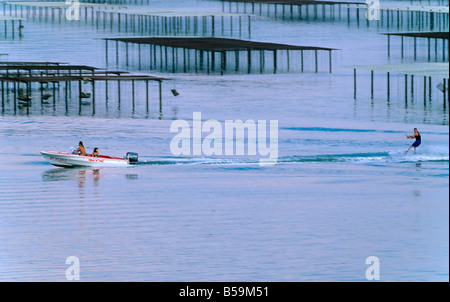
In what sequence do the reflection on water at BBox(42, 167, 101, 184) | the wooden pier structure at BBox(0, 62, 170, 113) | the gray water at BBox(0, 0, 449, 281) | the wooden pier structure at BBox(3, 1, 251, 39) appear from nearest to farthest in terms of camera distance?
the gray water at BBox(0, 0, 449, 281), the reflection on water at BBox(42, 167, 101, 184), the wooden pier structure at BBox(0, 62, 170, 113), the wooden pier structure at BBox(3, 1, 251, 39)

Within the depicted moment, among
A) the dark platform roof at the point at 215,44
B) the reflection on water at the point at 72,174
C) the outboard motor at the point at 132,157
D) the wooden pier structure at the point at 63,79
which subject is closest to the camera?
the reflection on water at the point at 72,174

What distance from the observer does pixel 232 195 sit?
50.6m

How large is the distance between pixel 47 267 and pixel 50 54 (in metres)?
96.0

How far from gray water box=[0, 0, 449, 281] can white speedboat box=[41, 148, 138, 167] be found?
0.44 meters

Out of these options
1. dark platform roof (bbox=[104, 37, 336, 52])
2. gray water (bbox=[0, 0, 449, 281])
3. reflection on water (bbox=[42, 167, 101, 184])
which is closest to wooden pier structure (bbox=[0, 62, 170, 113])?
gray water (bbox=[0, 0, 449, 281])

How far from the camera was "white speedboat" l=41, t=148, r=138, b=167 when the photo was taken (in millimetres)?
57469

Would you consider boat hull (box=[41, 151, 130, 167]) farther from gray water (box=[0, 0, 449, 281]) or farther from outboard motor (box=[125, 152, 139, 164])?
gray water (box=[0, 0, 449, 281])

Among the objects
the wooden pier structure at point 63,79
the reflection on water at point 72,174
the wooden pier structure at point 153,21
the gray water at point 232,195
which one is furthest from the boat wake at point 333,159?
the wooden pier structure at point 153,21

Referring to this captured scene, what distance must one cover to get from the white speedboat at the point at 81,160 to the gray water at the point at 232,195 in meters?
0.44

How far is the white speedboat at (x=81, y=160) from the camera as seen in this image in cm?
5747

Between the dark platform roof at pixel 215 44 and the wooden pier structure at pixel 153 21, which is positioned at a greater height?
the wooden pier structure at pixel 153 21

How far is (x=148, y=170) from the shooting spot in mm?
57938

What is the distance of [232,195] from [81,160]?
35.9 feet

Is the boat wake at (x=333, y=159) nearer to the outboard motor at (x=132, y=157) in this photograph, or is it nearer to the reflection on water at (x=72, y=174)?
the outboard motor at (x=132, y=157)
